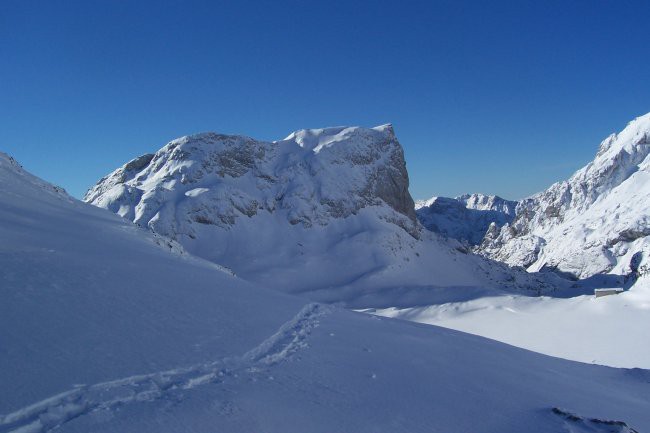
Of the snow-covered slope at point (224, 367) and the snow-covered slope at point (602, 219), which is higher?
the snow-covered slope at point (602, 219)

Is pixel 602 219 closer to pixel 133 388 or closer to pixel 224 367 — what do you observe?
pixel 224 367

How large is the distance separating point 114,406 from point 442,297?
44736 mm

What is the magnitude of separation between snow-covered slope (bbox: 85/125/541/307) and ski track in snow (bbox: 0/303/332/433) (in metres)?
45.4

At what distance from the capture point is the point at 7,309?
6.54 meters

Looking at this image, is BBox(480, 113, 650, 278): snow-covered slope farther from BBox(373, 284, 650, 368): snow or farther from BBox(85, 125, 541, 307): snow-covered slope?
BBox(373, 284, 650, 368): snow

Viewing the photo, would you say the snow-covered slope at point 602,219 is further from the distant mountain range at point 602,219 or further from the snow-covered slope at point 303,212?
the snow-covered slope at point 303,212

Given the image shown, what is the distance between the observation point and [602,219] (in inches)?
5551

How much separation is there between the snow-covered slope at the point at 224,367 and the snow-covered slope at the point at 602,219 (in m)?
100

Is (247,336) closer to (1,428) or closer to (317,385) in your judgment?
(317,385)

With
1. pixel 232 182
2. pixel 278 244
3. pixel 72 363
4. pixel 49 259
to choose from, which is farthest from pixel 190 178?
pixel 72 363

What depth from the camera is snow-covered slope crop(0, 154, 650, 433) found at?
16.1 ft

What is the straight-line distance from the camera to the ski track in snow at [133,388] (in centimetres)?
430

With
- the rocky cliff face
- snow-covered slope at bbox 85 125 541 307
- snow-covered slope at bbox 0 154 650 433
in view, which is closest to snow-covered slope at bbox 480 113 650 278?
snow-covered slope at bbox 85 125 541 307

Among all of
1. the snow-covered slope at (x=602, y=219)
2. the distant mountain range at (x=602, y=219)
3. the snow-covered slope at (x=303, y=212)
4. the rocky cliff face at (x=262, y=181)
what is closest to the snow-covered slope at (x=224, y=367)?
the snow-covered slope at (x=303, y=212)
